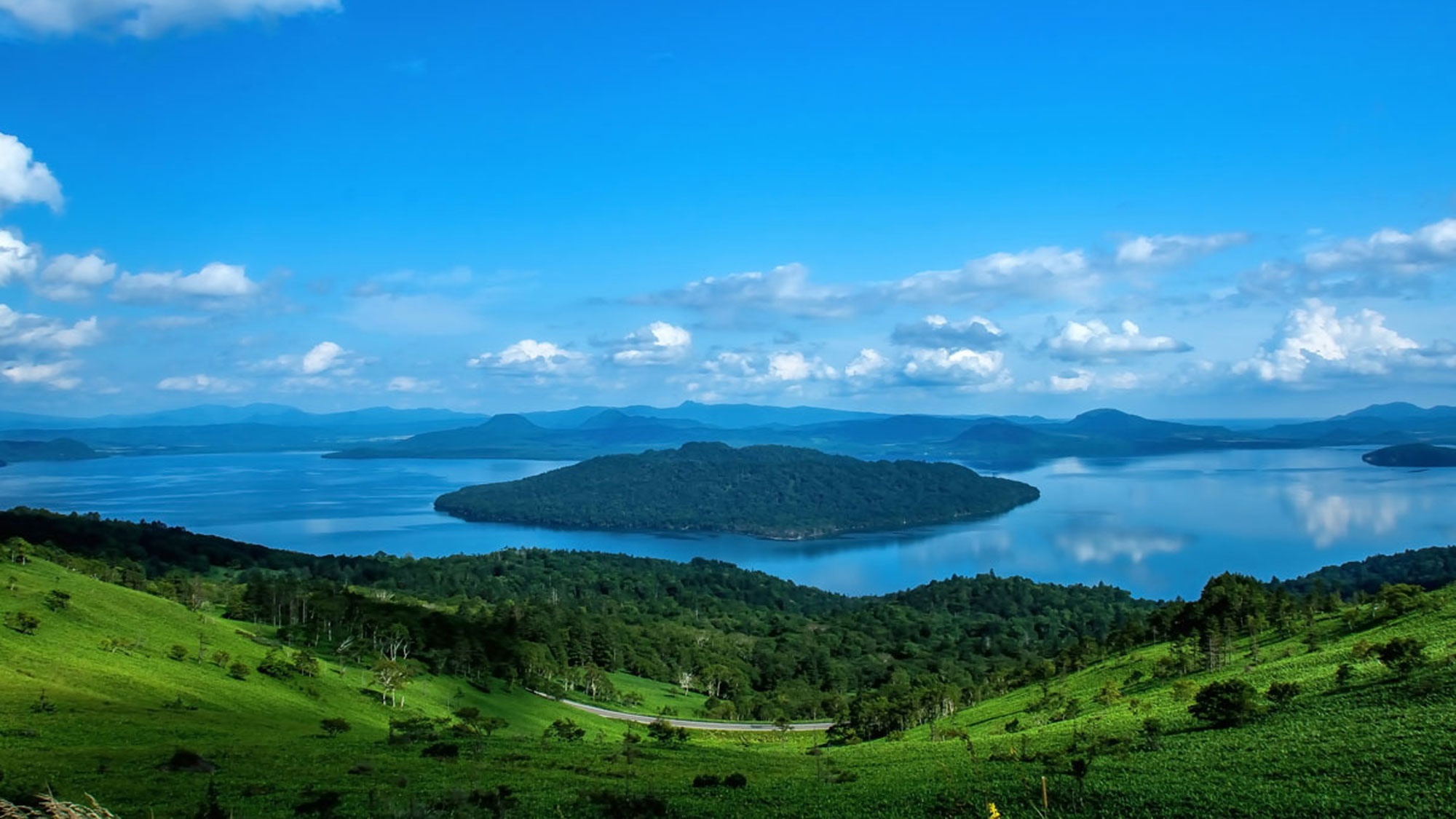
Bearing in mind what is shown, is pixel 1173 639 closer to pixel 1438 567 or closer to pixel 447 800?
pixel 447 800

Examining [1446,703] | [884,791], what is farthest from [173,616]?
[1446,703]

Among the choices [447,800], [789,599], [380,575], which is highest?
[447,800]

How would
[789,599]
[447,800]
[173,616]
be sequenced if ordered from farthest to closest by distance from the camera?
[789,599] < [173,616] < [447,800]

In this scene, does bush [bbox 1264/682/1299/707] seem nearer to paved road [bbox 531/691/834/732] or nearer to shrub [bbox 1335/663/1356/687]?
shrub [bbox 1335/663/1356/687]

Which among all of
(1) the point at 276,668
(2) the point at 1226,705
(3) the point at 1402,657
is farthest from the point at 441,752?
(3) the point at 1402,657

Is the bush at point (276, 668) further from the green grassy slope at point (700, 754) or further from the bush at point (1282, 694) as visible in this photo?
the bush at point (1282, 694)

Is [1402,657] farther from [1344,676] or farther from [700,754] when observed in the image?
[700,754]
